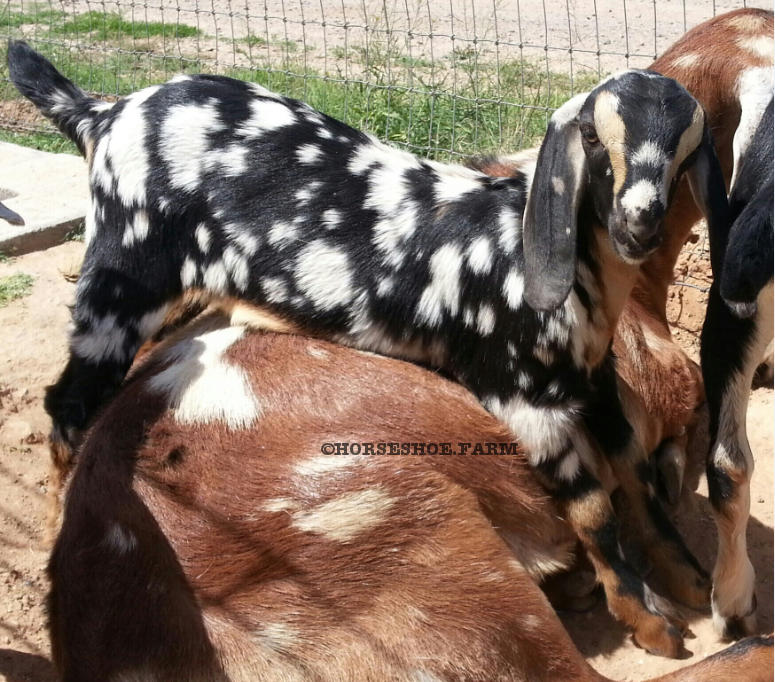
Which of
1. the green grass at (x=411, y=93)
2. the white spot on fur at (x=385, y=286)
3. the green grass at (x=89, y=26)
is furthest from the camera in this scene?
the green grass at (x=89, y=26)

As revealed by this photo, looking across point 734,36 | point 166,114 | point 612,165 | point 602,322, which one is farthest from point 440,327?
point 734,36

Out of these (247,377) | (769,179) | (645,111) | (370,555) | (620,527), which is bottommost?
(620,527)

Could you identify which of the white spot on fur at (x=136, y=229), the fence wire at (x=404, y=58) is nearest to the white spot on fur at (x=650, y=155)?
the white spot on fur at (x=136, y=229)

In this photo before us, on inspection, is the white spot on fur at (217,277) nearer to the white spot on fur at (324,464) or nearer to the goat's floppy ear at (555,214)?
the white spot on fur at (324,464)

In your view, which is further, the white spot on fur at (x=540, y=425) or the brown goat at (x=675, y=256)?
the brown goat at (x=675, y=256)

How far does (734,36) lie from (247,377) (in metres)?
2.34

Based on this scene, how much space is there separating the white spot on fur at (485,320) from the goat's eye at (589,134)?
2.16ft

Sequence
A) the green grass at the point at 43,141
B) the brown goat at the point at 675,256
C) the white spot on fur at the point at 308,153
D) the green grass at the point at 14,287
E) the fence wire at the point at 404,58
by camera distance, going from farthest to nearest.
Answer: the green grass at the point at 43,141
the fence wire at the point at 404,58
the green grass at the point at 14,287
the brown goat at the point at 675,256
the white spot on fur at the point at 308,153

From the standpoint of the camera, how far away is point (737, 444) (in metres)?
3.61

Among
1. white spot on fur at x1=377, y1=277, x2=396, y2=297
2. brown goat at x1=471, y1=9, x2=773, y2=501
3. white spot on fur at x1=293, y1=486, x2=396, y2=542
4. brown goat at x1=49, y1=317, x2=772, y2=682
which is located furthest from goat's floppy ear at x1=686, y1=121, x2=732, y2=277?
white spot on fur at x1=293, y1=486, x2=396, y2=542

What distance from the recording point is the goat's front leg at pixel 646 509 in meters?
3.77

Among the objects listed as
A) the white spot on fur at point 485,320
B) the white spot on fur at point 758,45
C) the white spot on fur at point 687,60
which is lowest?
the white spot on fur at point 485,320

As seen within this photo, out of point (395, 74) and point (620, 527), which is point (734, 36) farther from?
point (395, 74)

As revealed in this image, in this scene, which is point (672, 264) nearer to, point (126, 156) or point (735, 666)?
point (735, 666)
